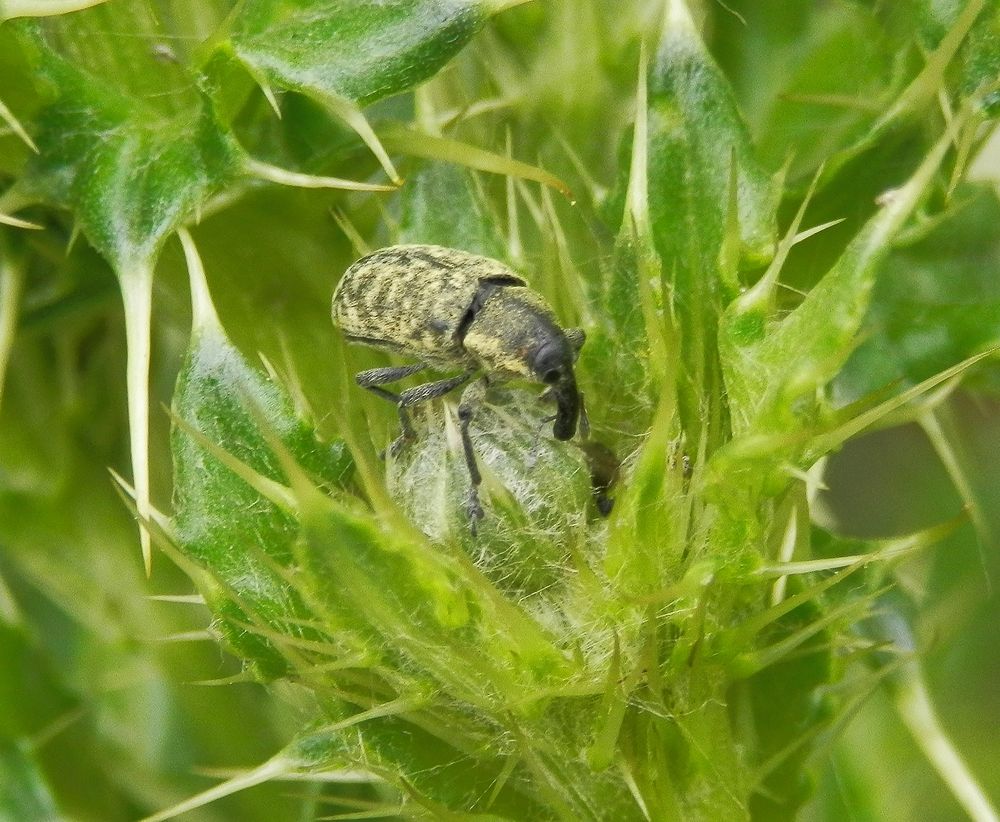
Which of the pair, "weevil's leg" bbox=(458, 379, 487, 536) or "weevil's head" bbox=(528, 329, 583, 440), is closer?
"weevil's leg" bbox=(458, 379, 487, 536)

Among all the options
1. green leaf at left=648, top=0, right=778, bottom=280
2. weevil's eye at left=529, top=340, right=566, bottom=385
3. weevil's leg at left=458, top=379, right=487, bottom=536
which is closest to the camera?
weevil's leg at left=458, top=379, right=487, bottom=536

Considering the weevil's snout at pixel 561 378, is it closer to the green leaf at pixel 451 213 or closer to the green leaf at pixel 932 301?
the green leaf at pixel 451 213

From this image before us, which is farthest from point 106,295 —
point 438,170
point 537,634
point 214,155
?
point 537,634

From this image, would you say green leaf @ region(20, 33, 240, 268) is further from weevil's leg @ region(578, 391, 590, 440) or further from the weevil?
weevil's leg @ region(578, 391, 590, 440)

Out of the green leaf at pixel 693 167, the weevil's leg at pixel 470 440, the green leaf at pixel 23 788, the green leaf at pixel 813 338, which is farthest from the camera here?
the green leaf at pixel 23 788

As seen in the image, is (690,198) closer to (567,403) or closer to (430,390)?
(567,403)

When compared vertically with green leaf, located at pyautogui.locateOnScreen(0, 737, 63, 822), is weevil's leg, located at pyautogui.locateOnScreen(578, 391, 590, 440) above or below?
above

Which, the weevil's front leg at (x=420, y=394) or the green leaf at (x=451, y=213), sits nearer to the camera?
the weevil's front leg at (x=420, y=394)

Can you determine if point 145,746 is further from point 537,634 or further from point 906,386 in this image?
point 906,386

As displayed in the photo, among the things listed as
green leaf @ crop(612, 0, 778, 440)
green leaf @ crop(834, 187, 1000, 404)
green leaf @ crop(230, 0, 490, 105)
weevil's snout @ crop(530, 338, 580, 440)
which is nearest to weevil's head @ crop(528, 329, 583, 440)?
weevil's snout @ crop(530, 338, 580, 440)

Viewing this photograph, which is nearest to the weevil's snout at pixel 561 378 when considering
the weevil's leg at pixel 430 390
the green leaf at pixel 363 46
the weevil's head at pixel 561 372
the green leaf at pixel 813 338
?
the weevil's head at pixel 561 372
